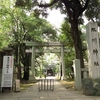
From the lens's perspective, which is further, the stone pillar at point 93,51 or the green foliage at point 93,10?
the green foliage at point 93,10

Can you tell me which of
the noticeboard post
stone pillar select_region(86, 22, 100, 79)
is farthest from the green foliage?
the noticeboard post

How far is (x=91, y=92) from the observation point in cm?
752

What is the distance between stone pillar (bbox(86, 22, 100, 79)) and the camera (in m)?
8.42

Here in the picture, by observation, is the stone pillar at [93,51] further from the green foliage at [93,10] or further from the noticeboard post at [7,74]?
the noticeboard post at [7,74]

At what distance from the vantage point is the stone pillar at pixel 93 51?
27.6 feet

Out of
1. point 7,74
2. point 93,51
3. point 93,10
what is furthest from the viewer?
point 93,10

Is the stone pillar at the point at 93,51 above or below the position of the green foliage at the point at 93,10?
below

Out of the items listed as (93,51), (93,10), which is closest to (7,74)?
(93,51)

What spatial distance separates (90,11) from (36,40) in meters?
9.44

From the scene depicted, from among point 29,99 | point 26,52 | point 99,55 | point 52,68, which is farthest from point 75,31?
point 52,68

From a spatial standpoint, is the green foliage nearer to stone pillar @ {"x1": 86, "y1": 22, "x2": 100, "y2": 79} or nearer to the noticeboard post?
stone pillar @ {"x1": 86, "y1": 22, "x2": 100, "y2": 79}

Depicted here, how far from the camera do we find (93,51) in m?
8.67

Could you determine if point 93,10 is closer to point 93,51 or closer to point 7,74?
point 93,51

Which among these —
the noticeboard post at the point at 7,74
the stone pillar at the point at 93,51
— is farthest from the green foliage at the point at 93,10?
the noticeboard post at the point at 7,74
